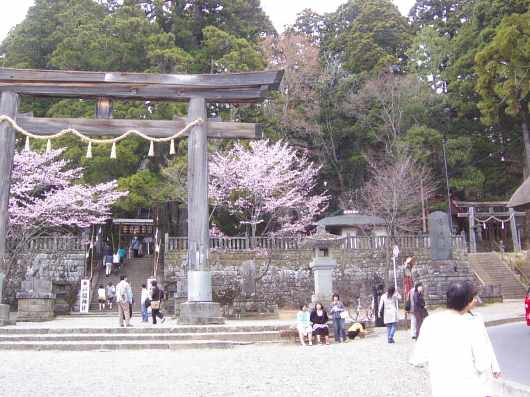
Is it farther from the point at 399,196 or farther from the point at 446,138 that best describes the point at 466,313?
the point at 446,138

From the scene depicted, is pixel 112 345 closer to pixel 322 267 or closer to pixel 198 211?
pixel 198 211

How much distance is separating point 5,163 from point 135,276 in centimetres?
1273

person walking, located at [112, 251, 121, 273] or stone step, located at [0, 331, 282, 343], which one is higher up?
person walking, located at [112, 251, 121, 273]

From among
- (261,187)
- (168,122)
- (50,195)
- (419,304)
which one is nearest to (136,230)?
(50,195)

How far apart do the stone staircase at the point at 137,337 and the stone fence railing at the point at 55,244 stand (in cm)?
1203

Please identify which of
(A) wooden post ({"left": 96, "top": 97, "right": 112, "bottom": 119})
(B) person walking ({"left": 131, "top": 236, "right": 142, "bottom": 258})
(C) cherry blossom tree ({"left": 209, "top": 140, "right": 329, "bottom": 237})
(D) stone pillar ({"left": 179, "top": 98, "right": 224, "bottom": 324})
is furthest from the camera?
(B) person walking ({"left": 131, "top": 236, "right": 142, "bottom": 258})

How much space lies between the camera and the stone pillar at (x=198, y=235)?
12984mm

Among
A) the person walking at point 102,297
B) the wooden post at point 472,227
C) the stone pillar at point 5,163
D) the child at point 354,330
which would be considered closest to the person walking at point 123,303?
the stone pillar at point 5,163

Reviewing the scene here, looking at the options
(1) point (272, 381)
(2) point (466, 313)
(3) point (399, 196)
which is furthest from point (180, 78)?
(3) point (399, 196)

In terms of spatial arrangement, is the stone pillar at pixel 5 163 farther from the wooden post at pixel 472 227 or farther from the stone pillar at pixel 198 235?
A: the wooden post at pixel 472 227

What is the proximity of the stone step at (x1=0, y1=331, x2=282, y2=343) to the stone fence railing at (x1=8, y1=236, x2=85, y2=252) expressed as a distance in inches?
494

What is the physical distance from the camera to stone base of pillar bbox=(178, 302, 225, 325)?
1284cm

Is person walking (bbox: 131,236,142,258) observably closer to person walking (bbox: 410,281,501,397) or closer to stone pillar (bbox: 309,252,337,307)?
stone pillar (bbox: 309,252,337,307)

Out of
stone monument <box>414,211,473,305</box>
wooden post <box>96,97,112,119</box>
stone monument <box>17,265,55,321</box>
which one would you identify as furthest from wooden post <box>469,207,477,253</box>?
stone monument <box>17,265,55,321</box>
